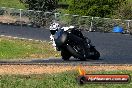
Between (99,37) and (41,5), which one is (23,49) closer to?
(99,37)

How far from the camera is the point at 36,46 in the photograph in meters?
30.5

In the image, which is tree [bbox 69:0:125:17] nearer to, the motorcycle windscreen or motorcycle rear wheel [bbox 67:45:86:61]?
motorcycle rear wheel [bbox 67:45:86:61]

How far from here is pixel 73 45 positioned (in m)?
20.9

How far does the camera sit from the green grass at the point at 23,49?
26.6 m

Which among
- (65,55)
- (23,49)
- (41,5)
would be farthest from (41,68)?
(41,5)

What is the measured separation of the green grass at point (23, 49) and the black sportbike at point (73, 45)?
481 cm

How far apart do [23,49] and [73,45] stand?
8666 millimetres

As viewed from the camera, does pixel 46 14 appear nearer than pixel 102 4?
Yes

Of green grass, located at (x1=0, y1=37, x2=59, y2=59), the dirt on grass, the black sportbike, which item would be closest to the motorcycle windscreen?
the black sportbike

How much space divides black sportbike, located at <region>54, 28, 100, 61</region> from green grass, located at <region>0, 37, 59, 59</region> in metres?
Result: 4.81

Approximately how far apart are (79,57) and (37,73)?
5312 mm

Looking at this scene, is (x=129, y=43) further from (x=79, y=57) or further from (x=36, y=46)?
(x=79, y=57)

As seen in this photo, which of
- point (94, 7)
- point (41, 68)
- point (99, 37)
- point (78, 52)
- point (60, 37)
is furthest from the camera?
point (94, 7)

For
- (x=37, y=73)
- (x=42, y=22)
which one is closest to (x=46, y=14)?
(x=42, y=22)
